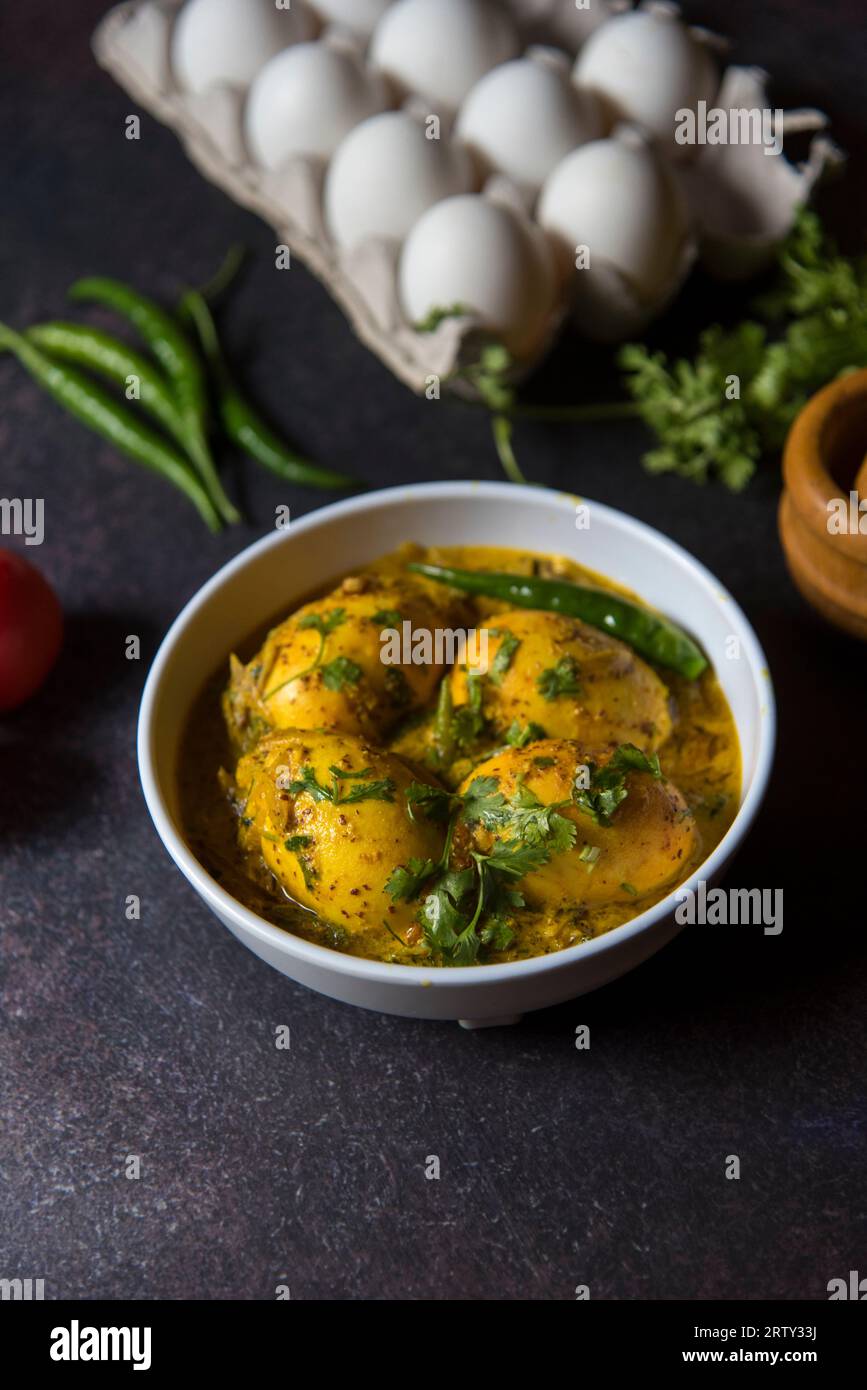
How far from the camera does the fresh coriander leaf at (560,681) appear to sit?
2.20 meters

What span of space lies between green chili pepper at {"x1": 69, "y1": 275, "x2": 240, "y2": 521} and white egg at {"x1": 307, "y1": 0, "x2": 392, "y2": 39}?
89cm

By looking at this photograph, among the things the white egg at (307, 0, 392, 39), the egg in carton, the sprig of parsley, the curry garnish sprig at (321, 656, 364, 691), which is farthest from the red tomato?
the white egg at (307, 0, 392, 39)

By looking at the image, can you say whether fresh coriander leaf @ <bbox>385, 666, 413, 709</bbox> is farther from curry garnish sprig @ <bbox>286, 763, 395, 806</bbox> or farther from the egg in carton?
the egg in carton

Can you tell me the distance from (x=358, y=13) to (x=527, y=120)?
0.67 metres

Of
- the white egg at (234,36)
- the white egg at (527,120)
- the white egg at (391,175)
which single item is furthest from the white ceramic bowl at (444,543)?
the white egg at (234,36)

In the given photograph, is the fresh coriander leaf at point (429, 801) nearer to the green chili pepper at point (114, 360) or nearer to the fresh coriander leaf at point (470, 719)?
the fresh coriander leaf at point (470, 719)

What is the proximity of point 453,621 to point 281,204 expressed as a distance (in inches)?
55.2

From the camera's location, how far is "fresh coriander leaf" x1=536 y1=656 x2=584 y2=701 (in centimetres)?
220

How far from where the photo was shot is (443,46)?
327 cm

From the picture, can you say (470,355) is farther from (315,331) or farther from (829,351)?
(829,351)

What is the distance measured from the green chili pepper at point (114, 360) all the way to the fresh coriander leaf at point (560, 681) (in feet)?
4.49

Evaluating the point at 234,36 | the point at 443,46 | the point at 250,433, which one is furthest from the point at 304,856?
the point at 234,36

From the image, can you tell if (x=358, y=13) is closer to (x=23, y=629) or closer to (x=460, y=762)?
(x=23, y=629)

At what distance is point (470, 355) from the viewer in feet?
9.93
